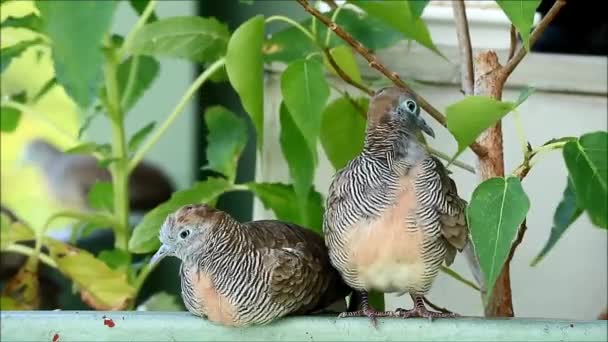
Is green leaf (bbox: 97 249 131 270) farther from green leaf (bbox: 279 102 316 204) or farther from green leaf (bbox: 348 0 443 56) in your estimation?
green leaf (bbox: 348 0 443 56)

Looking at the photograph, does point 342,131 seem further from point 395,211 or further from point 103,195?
point 103,195

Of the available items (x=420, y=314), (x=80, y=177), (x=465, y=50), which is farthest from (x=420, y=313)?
(x=80, y=177)

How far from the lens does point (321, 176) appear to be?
0.80m

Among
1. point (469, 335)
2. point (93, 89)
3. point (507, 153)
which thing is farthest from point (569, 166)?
point (507, 153)

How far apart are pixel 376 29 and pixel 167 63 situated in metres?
0.47

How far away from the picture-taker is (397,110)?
1.65 feet

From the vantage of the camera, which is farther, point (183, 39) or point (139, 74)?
point (139, 74)

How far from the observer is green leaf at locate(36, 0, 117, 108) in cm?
35

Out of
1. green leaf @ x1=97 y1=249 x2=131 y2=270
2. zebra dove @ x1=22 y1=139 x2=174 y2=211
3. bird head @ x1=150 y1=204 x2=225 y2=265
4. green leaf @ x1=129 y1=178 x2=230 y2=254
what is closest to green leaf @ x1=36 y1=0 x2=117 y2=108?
bird head @ x1=150 y1=204 x2=225 y2=265

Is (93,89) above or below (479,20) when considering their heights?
above

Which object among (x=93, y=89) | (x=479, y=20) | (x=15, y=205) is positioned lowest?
(x=15, y=205)

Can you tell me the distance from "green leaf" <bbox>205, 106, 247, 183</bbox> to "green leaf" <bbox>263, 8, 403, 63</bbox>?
0.22ft

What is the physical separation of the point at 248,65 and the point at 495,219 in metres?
0.19

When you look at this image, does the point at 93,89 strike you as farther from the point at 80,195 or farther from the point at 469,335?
the point at 80,195
